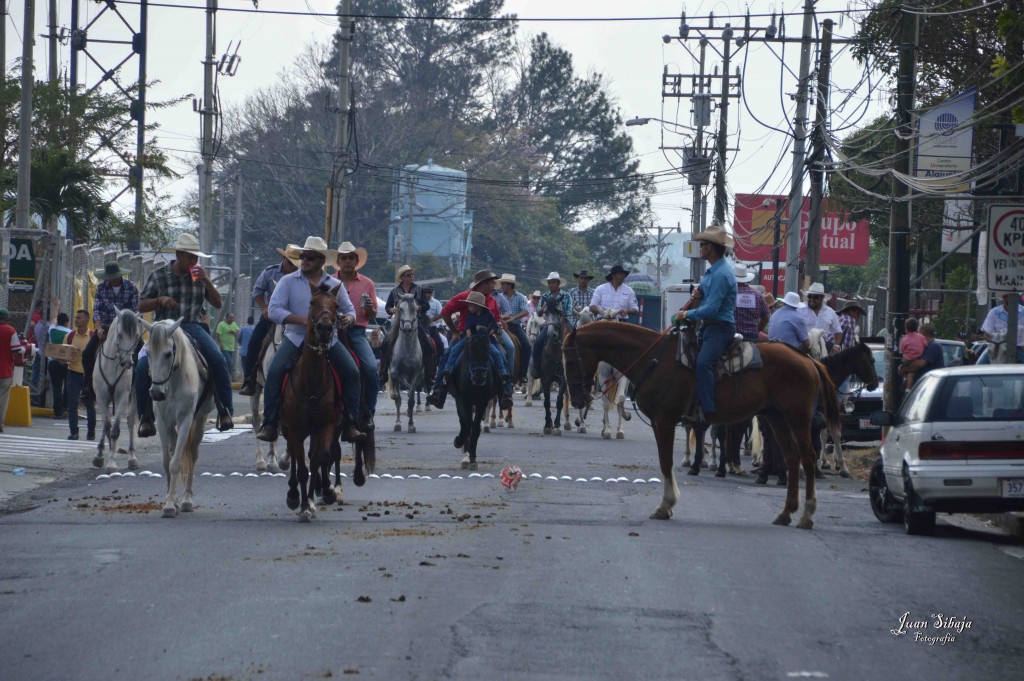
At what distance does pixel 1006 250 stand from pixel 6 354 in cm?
1500

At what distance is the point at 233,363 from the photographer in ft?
137

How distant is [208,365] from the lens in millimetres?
14070

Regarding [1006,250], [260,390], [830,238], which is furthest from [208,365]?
[830,238]

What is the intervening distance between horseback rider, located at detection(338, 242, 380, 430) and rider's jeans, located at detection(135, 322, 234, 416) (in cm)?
135

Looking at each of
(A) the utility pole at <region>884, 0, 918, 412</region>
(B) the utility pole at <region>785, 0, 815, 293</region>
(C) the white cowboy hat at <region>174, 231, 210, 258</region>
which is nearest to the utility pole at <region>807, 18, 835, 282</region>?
A: (B) the utility pole at <region>785, 0, 815, 293</region>

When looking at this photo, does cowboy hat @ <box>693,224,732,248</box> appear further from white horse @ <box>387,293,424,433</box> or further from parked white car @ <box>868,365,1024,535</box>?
white horse @ <box>387,293,424,433</box>

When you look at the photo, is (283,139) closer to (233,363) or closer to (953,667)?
(233,363)

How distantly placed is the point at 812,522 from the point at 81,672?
7780 mm

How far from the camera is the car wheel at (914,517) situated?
12.9 metres

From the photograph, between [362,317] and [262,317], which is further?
[262,317]

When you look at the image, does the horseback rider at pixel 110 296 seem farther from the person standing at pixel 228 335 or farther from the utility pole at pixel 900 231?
the person standing at pixel 228 335

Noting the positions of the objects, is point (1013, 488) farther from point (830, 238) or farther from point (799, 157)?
point (830, 238)

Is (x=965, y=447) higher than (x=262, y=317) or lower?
lower

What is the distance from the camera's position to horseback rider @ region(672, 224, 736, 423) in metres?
13.5
